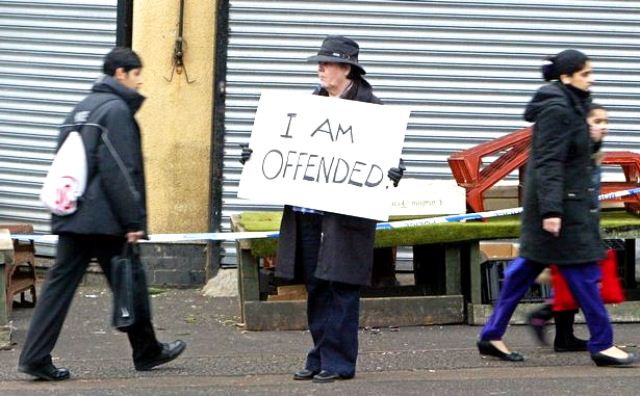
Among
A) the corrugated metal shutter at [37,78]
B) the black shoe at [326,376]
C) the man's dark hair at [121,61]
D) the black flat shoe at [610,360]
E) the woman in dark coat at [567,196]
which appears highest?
the corrugated metal shutter at [37,78]

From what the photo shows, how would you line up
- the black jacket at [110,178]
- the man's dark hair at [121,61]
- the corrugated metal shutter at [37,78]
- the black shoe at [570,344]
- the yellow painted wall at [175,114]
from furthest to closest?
the corrugated metal shutter at [37,78]
the yellow painted wall at [175,114]
the black shoe at [570,344]
the man's dark hair at [121,61]
the black jacket at [110,178]

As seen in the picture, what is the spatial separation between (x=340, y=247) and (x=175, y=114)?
13.6 ft

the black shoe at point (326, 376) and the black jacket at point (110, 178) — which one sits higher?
the black jacket at point (110, 178)

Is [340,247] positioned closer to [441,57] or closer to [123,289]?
[123,289]

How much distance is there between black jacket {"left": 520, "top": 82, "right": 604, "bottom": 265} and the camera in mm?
6887

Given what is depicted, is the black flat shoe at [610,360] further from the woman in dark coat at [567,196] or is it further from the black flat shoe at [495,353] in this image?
the black flat shoe at [495,353]

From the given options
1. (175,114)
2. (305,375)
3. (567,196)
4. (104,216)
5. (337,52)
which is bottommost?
(305,375)

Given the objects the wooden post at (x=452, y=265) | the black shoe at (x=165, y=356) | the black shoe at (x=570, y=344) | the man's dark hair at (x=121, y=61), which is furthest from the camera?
the wooden post at (x=452, y=265)

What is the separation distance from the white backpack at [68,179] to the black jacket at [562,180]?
243 cm

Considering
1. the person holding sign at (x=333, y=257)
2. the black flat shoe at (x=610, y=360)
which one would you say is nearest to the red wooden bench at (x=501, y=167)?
the black flat shoe at (x=610, y=360)

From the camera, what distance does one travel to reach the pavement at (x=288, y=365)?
682cm

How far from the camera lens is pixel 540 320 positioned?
7590 millimetres

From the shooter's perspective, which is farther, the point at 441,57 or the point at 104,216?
the point at 441,57

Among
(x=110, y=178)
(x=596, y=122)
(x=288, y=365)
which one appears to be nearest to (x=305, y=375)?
(x=288, y=365)
